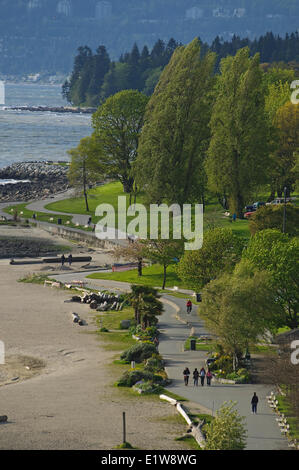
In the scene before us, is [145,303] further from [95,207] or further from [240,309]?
[95,207]

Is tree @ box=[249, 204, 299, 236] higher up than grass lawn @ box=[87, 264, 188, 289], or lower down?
higher up

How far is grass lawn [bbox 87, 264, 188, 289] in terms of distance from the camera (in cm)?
7356

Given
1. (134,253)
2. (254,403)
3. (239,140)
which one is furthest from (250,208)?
(254,403)

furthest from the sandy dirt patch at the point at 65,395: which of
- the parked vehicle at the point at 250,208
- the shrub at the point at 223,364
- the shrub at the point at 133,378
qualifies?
the parked vehicle at the point at 250,208

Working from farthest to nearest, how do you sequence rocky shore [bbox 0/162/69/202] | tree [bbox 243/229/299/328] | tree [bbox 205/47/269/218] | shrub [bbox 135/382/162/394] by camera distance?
rocky shore [bbox 0/162/69/202] → tree [bbox 205/47/269/218] → tree [bbox 243/229/299/328] → shrub [bbox 135/382/162/394]

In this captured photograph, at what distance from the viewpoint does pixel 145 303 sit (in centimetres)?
5859

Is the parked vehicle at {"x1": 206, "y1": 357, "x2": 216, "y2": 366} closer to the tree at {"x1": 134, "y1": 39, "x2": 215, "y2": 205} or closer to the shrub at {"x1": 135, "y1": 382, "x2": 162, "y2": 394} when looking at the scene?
the shrub at {"x1": 135, "y1": 382, "x2": 162, "y2": 394}

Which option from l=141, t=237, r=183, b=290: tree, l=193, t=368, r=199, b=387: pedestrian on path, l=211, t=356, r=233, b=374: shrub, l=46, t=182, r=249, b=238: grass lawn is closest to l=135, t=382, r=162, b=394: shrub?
l=193, t=368, r=199, b=387: pedestrian on path

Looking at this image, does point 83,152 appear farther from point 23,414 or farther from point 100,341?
point 23,414

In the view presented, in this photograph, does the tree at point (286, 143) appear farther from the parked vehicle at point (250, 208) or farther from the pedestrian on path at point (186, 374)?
the pedestrian on path at point (186, 374)

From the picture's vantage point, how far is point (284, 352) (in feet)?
152

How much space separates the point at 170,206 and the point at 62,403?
48.0 meters

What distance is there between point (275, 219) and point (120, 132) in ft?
150

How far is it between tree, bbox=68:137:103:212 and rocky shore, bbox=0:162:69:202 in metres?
15.1
